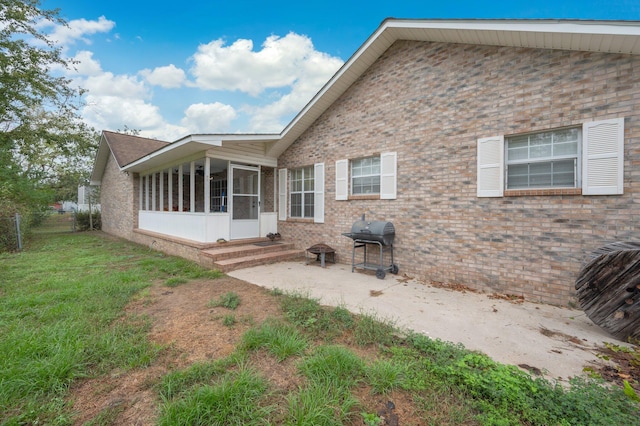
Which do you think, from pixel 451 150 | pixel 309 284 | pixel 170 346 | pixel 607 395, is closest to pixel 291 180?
pixel 309 284

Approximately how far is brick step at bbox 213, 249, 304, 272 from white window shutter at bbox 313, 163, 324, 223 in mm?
1302

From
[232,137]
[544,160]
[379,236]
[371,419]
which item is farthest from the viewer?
[232,137]

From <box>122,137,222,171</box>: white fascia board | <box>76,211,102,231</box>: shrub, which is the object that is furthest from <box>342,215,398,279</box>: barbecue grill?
<box>76,211,102,231</box>: shrub

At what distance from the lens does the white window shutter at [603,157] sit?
→ 3869 mm

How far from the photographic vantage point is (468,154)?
17.2 ft

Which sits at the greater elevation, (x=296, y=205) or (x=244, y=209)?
(x=296, y=205)

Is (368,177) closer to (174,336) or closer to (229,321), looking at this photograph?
(229,321)

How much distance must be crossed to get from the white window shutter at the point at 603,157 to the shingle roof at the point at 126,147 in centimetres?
1434

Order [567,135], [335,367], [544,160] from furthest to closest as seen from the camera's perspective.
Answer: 1. [544,160]
2. [567,135]
3. [335,367]

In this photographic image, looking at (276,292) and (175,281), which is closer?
(276,292)

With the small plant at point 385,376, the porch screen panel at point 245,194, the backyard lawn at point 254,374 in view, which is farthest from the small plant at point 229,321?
the porch screen panel at point 245,194

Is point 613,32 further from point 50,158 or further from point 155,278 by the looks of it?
point 50,158

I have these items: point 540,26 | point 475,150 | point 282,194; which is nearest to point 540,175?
point 475,150

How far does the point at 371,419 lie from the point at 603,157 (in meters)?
5.12
